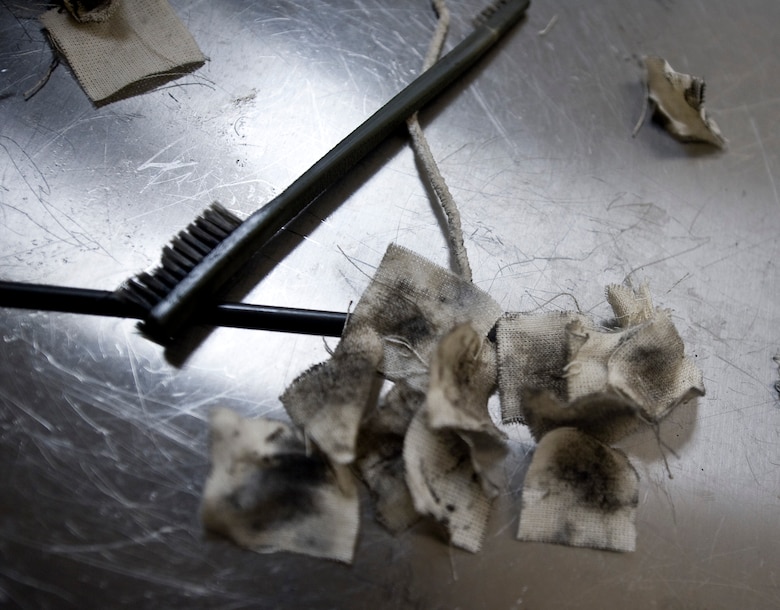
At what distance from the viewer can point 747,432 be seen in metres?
0.70

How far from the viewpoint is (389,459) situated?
0.60 meters

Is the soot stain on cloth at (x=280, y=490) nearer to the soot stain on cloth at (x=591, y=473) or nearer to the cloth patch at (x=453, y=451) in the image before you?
the cloth patch at (x=453, y=451)

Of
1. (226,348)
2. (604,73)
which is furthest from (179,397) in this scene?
(604,73)

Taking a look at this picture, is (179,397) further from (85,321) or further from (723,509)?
(723,509)

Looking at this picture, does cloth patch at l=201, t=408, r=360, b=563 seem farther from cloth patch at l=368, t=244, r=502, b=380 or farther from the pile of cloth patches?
cloth patch at l=368, t=244, r=502, b=380

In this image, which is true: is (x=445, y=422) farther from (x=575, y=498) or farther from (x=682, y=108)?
(x=682, y=108)

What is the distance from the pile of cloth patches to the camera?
0.57 metres

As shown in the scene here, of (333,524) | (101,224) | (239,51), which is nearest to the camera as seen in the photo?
(333,524)

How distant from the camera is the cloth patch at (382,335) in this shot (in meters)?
0.59

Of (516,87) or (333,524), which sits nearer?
(333,524)

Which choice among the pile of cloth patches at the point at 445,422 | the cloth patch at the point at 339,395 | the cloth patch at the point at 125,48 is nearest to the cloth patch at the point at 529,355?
the pile of cloth patches at the point at 445,422

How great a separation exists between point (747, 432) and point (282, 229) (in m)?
0.53

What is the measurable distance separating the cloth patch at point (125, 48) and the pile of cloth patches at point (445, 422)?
1.19 feet

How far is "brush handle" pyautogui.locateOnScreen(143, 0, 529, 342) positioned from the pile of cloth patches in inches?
4.2
